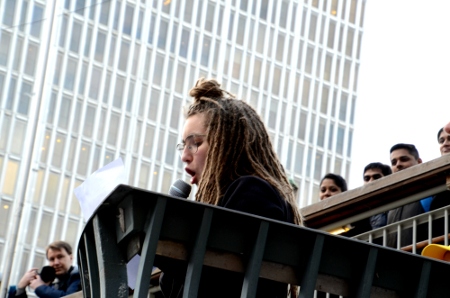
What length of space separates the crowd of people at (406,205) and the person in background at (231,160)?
12.8ft

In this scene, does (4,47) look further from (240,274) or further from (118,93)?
(240,274)

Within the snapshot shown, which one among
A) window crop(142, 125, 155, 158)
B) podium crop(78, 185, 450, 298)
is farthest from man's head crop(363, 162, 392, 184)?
window crop(142, 125, 155, 158)

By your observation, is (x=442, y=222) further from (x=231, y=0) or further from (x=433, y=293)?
(x=231, y=0)

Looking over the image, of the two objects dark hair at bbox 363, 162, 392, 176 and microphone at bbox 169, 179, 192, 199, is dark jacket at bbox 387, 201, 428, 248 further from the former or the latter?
microphone at bbox 169, 179, 192, 199

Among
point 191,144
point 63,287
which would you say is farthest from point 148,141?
point 191,144

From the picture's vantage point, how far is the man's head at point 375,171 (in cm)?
961

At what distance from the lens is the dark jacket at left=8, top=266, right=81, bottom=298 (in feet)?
32.6

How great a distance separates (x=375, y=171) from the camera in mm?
9609

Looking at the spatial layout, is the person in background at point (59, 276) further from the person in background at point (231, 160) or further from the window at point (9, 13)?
the window at point (9, 13)

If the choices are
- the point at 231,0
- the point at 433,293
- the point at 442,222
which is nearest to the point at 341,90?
Result: the point at 231,0

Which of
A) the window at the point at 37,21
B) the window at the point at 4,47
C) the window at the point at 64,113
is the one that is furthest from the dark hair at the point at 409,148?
the window at the point at 4,47

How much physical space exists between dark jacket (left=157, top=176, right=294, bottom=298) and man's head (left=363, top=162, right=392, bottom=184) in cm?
622

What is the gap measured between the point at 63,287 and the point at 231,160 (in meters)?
7.01

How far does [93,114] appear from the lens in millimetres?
63531
